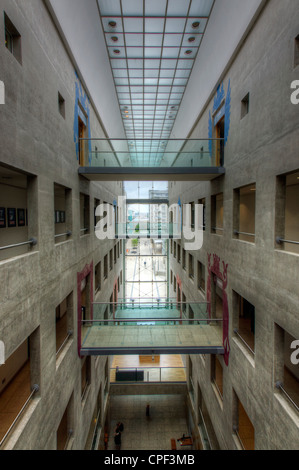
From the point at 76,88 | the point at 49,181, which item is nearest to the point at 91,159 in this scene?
the point at 76,88

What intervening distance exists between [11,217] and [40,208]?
186 cm

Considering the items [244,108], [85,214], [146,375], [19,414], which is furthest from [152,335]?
[146,375]

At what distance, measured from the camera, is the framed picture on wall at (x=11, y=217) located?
6078mm

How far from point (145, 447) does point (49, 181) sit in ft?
36.4

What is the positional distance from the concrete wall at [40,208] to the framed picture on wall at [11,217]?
0.23 meters

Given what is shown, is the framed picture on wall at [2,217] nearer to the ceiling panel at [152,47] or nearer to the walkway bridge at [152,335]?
the walkway bridge at [152,335]

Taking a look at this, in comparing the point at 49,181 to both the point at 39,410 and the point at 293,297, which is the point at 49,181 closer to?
the point at 39,410

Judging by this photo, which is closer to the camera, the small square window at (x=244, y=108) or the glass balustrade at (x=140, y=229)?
the small square window at (x=244, y=108)

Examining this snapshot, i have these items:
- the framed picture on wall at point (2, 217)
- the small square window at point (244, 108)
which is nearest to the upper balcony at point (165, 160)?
the small square window at point (244, 108)

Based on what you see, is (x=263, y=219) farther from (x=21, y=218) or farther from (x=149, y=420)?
(x=149, y=420)

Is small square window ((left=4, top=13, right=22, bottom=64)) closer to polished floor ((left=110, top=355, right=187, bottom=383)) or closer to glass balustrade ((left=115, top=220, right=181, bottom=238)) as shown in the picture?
glass balustrade ((left=115, top=220, right=181, bottom=238))

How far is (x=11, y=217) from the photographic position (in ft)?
20.3

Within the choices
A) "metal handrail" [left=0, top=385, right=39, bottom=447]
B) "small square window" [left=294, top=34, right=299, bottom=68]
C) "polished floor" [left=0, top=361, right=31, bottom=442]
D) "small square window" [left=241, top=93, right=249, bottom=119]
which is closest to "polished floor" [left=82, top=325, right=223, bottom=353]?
"polished floor" [left=0, top=361, right=31, bottom=442]

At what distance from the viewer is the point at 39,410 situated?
4676 millimetres
